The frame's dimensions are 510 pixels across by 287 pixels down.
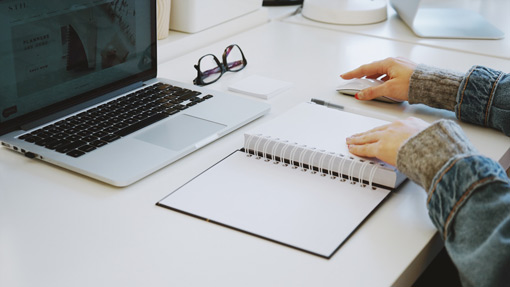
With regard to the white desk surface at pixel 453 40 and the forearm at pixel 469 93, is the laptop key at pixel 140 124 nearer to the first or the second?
the forearm at pixel 469 93

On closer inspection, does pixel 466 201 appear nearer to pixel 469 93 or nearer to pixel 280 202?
pixel 280 202

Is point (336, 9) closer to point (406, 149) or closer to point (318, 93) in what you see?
point (318, 93)

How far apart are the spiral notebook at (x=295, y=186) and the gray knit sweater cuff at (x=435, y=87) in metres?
0.16

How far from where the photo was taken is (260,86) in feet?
4.17

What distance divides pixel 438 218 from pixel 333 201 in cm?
15

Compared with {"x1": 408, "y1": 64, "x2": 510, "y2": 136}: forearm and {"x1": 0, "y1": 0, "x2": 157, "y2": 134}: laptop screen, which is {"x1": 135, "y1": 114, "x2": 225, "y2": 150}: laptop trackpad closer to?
{"x1": 0, "y1": 0, "x2": 157, "y2": 134}: laptop screen

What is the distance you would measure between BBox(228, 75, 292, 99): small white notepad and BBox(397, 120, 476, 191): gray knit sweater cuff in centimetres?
44

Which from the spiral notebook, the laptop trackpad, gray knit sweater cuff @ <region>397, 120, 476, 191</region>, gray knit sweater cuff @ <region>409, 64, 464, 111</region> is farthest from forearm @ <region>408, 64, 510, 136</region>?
the laptop trackpad

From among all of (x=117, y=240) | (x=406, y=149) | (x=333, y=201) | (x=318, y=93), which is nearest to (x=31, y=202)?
(x=117, y=240)

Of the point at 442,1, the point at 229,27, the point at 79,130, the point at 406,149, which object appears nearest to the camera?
the point at 406,149

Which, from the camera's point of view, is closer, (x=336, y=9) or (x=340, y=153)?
(x=340, y=153)

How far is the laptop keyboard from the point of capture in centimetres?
96

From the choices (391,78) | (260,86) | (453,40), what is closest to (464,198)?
(391,78)

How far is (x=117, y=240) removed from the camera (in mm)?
766
